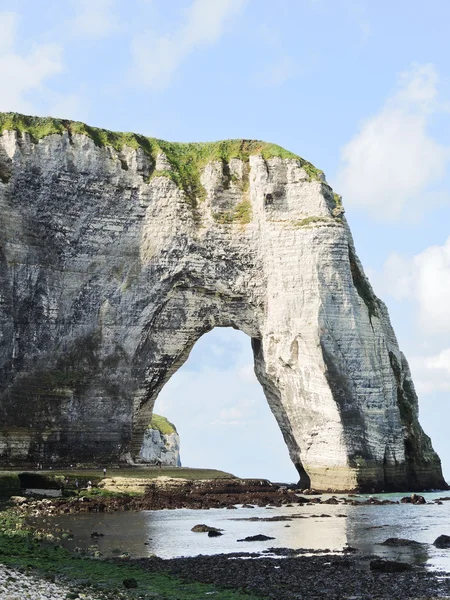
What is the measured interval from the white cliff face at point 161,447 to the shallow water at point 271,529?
41950mm

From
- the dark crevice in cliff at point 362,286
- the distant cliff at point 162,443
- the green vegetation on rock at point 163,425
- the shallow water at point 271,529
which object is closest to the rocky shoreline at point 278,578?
the shallow water at point 271,529

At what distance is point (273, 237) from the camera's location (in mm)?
45906

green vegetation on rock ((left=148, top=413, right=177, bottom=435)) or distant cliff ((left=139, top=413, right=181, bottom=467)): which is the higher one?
green vegetation on rock ((left=148, top=413, right=177, bottom=435))

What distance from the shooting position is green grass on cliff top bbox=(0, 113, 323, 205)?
147 feet

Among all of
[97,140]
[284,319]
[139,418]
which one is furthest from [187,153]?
[139,418]

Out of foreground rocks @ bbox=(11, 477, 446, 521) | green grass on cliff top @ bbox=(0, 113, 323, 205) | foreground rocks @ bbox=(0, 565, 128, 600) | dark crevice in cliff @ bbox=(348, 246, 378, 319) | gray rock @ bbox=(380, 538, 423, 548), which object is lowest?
foreground rocks @ bbox=(0, 565, 128, 600)

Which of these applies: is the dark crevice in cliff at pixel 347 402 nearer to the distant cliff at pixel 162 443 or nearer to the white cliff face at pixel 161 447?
the distant cliff at pixel 162 443

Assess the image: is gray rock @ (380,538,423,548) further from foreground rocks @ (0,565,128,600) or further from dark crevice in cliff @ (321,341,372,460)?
dark crevice in cliff @ (321,341,372,460)

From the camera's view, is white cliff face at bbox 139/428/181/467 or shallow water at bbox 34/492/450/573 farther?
white cliff face at bbox 139/428/181/467

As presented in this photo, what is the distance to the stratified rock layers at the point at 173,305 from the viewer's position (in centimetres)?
4238

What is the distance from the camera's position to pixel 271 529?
2477cm

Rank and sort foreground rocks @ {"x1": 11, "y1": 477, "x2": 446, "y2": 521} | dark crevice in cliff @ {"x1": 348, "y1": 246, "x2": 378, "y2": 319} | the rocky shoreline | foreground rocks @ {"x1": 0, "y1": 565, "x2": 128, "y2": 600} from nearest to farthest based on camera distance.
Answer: foreground rocks @ {"x1": 0, "y1": 565, "x2": 128, "y2": 600}, the rocky shoreline, foreground rocks @ {"x1": 11, "y1": 477, "x2": 446, "y2": 521}, dark crevice in cliff @ {"x1": 348, "y1": 246, "x2": 378, "y2": 319}

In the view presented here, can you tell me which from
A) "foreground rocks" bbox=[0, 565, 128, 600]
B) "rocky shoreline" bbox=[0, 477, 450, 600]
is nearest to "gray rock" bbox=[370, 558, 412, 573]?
"rocky shoreline" bbox=[0, 477, 450, 600]

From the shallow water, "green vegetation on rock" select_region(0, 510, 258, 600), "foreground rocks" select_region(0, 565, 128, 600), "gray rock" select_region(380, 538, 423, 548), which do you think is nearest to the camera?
"foreground rocks" select_region(0, 565, 128, 600)
